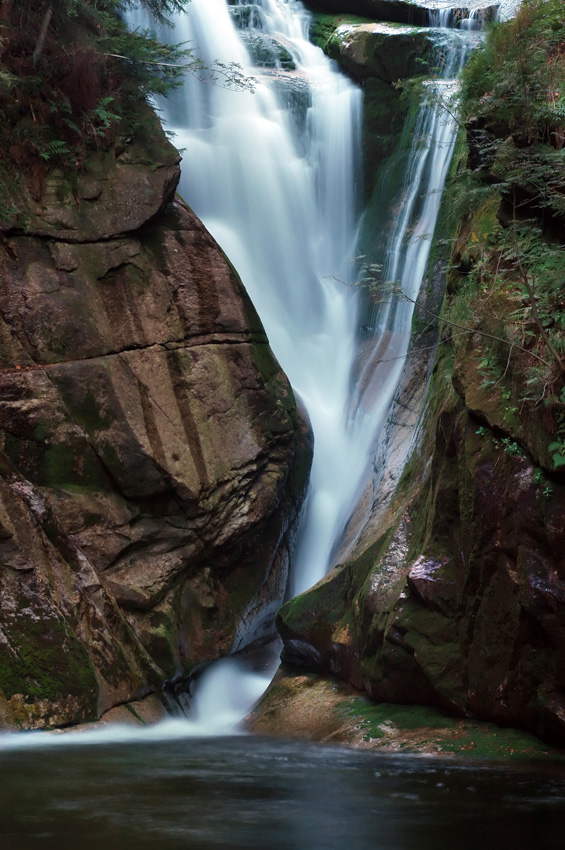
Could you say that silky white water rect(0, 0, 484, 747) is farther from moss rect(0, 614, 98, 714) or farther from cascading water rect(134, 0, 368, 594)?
moss rect(0, 614, 98, 714)

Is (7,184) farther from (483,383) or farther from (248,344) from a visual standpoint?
(483,383)

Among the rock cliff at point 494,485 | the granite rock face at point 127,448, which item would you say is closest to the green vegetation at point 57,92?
the granite rock face at point 127,448

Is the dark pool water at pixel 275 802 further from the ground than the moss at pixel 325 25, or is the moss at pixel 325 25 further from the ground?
the moss at pixel 325 25

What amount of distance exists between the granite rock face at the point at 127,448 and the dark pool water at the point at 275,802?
2.06m

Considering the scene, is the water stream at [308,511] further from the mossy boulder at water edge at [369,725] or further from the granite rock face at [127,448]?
the granite rock face at [127,448]

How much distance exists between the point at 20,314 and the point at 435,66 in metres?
11.9

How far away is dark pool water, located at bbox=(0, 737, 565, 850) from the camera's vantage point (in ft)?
15.2

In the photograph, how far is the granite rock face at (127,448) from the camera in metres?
9.16

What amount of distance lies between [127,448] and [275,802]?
6.13 metres

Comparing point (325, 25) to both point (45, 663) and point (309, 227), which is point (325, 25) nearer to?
point (309, 227)

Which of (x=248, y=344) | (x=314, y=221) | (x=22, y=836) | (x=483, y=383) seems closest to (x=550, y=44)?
(x=483, y=383)

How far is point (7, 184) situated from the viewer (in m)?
A: 11.3

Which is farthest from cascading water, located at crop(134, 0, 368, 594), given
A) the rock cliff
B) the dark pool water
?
the dark pool water

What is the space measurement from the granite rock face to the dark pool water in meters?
2.06
